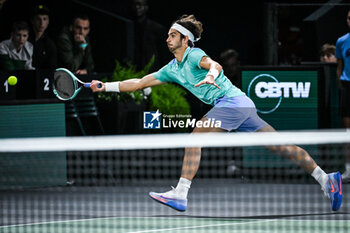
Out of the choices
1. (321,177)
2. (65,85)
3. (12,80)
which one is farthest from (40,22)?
(321,177)

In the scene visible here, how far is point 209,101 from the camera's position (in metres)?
7.35

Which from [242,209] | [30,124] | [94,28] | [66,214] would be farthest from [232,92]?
[94,28]

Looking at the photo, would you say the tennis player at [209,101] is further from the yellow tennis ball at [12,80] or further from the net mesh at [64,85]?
the yellow tennis ball at [12,80]

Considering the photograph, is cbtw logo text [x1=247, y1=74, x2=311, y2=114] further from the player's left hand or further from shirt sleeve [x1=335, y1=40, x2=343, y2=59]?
the player's left hand

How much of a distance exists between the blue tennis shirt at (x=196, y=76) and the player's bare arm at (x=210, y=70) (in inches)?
1.6

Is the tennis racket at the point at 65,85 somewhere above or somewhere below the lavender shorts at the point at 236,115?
above

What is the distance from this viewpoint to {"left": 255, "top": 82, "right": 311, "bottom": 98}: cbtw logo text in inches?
343

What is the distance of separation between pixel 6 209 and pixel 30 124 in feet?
4.57

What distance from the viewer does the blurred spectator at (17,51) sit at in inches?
343

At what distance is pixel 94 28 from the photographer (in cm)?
970

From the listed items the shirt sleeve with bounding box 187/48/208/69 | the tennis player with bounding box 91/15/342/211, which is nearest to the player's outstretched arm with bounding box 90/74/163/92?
the tennis player with bounding box 91/15/342/211

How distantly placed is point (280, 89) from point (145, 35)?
162cm

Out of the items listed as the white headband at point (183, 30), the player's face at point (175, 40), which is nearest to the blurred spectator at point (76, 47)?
the player's face at point (175, 40)

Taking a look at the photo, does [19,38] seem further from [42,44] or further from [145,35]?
[145,35]
